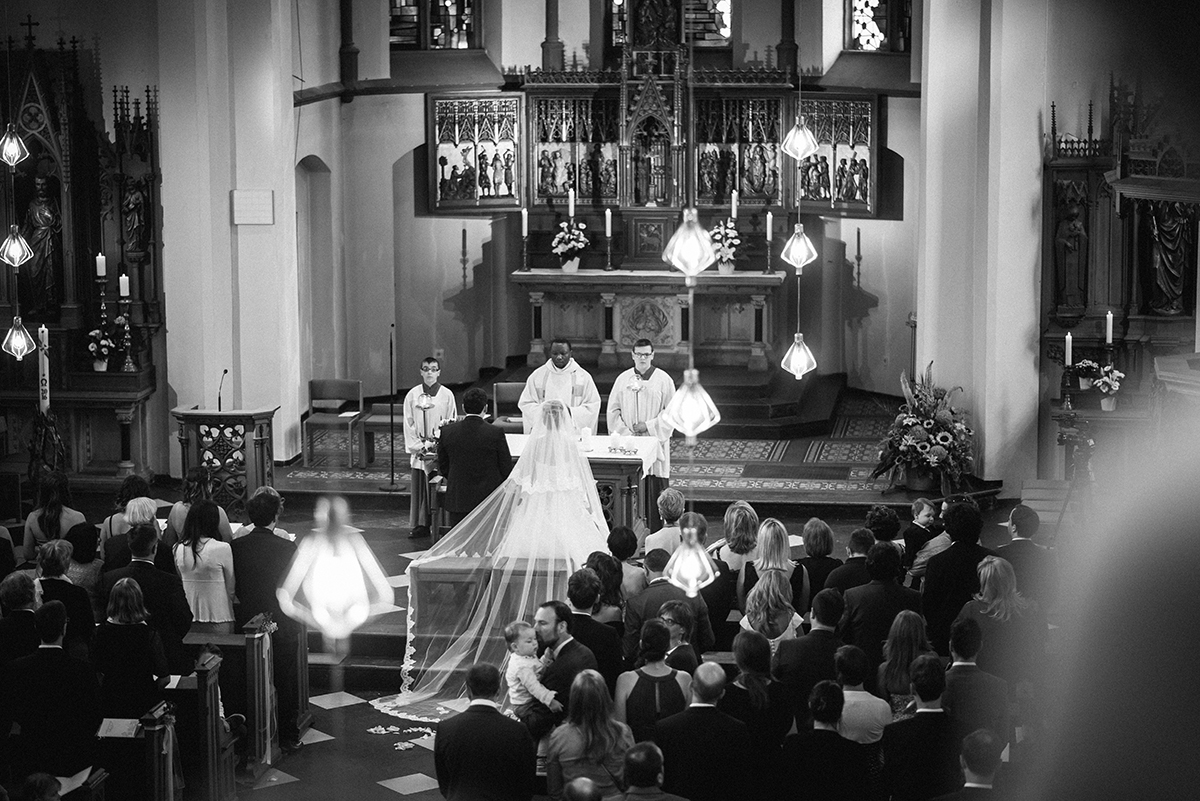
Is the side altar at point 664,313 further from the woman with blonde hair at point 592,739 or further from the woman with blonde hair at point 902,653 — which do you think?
the woman with blonde hair at point 592,739

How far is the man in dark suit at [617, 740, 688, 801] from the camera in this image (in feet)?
17.2

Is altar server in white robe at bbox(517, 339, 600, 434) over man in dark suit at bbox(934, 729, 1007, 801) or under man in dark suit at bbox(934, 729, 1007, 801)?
over

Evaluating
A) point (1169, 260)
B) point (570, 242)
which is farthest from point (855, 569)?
point (570, 242)

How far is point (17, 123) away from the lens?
15234mm

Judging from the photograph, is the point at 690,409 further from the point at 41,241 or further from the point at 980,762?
the point at 41,241

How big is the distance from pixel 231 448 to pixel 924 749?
9989mm

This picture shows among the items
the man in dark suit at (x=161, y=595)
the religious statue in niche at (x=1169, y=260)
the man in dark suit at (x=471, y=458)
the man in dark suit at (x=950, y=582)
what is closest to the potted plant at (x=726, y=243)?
the religious statue in niche at (x=1169, y=260)

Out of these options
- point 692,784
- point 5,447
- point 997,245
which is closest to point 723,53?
point 997,245

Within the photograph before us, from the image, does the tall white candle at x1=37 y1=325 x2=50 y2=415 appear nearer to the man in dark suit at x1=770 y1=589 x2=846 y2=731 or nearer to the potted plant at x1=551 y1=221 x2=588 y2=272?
the potted plant at x1=551 y1=221 x2=588 y2=272

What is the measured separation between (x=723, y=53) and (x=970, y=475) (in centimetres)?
775

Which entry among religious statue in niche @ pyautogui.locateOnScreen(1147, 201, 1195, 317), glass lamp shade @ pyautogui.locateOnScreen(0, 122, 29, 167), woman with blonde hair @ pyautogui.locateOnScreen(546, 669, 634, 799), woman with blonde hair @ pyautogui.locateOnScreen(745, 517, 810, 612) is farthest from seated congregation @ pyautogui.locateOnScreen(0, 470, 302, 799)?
religious statue in niche @ pyautogui.locateOnScreen(1147, 201, 1195, 317)

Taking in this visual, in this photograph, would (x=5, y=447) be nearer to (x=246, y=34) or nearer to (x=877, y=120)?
(x=246, y=34)

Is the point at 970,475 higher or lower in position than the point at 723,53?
lower

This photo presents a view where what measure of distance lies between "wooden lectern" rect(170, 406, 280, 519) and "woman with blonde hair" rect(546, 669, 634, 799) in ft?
29.7
